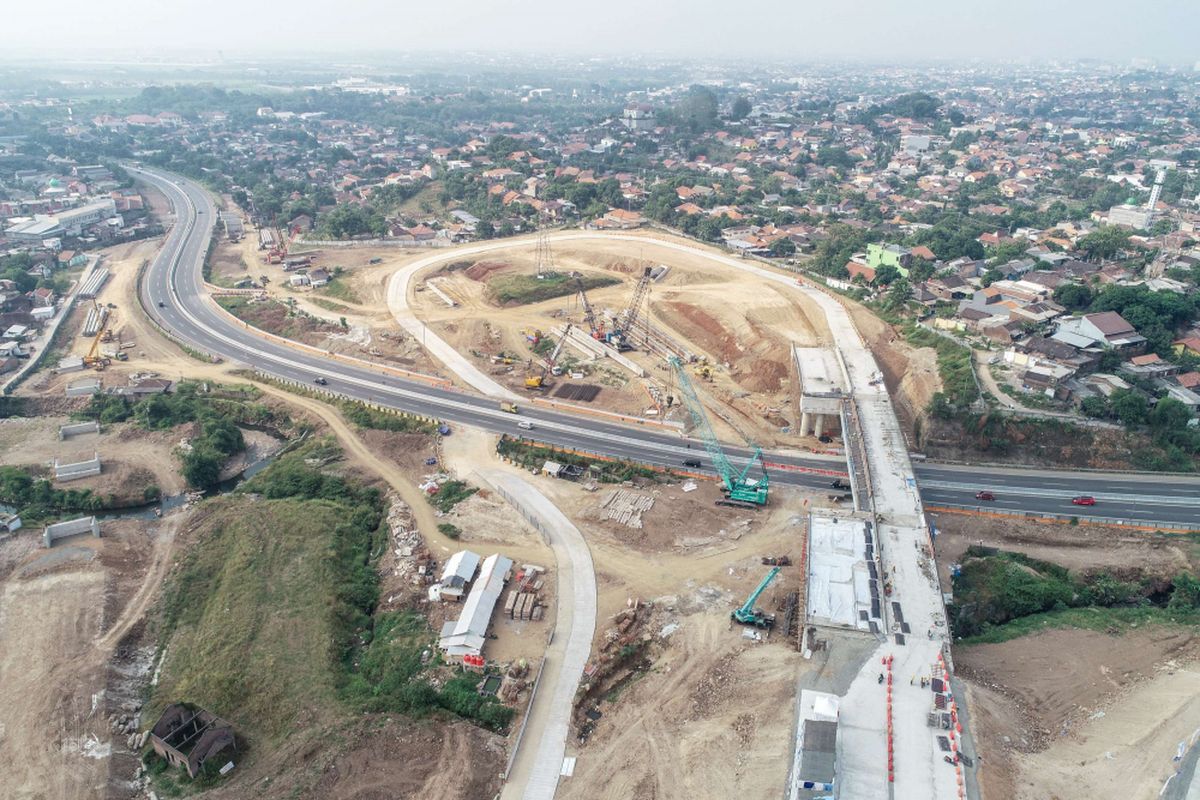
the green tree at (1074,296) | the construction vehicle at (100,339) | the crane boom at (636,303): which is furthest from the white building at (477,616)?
the green tree at (1074,296)

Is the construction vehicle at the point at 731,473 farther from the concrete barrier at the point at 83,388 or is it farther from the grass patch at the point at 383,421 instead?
the concrete barrier at the point at 83,388

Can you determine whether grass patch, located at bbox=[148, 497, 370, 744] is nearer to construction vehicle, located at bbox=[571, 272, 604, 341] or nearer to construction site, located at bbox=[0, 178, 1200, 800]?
construction site, located at bbox=[0, 178, 1200, 800]

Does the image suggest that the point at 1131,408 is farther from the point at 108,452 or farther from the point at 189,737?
the point at 108,452

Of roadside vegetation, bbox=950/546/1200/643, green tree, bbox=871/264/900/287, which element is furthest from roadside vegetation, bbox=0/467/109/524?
green tree, bbox=871/264/900/287

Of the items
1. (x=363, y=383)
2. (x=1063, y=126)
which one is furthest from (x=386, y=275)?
(x=1063, y=126)

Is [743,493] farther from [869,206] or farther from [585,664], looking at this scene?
[869,206]

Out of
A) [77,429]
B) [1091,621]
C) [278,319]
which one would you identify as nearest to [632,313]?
[278,319]
